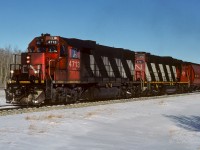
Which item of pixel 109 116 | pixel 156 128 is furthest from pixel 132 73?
pixel 156 128

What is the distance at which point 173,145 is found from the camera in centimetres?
828

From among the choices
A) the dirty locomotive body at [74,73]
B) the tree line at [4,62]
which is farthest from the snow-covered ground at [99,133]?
the tree line at [4,62]

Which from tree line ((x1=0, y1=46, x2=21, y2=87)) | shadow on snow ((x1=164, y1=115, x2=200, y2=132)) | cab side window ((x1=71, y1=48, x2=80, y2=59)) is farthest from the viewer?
tree line ((x1=0, y1=46, x2=21, y2=87))

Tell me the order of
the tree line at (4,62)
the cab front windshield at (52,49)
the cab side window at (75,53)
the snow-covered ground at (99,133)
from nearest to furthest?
the snow-covered ground at (99,133)
the cab front windshield at (52,49)
the cab side window at (75,53)
the tree line at (4,62)

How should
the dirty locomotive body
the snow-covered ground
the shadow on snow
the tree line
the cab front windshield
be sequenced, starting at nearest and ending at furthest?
the snow-covered ground < the shadow on snow < the dirty locomotive body < the cab front windshield < the tree line

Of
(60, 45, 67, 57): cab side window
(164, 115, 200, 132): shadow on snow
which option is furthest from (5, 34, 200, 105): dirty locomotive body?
(164, 115, 200, 132): shadow on snow

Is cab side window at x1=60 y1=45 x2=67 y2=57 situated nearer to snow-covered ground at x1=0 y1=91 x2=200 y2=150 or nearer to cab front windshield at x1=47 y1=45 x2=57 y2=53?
cab front windshield at x1=47 y1=45 x2=57 y2=53

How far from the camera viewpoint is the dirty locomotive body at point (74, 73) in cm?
1775

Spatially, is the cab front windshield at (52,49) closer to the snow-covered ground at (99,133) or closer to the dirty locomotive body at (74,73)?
the dirty locomotive body at (74,73)

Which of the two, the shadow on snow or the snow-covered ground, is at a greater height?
the snow-covered ground

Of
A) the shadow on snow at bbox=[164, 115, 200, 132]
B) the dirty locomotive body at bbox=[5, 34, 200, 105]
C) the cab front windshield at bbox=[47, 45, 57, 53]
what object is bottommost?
the shadow on snow at bbox=[164, 115, 200, 132]

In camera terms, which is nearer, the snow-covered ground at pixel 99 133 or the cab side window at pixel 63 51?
the snow-covered ground at pixel 99 133

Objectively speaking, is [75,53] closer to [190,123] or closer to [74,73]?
[74,73]

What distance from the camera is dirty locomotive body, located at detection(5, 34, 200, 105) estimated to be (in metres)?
17.8
